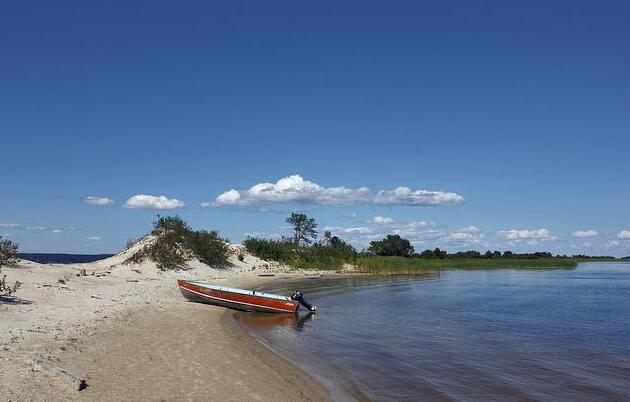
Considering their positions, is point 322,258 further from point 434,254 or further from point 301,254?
point 434,254

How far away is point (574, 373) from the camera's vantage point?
53.4 feet

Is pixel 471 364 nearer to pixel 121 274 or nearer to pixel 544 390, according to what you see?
pixel 544 390

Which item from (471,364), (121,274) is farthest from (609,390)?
(121,274)

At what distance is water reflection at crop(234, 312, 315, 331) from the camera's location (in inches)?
978

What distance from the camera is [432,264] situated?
94.2 metres

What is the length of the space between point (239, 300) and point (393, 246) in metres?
91.0

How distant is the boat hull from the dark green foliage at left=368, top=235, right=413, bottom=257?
8736 centimetres

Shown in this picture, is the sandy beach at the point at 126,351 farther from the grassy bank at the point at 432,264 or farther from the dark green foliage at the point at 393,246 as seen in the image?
the dark green foliage at the point at 393,246

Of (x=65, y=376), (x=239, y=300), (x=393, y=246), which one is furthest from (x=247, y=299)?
(x=393, y=246)

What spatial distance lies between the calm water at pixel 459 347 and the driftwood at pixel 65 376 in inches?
218

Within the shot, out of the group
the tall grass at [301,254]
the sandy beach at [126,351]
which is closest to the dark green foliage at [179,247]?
the tall grass at [301,254]

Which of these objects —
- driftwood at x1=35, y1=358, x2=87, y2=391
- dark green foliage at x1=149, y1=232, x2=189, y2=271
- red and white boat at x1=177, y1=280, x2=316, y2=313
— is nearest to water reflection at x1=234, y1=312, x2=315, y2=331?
red and white boat at x1=177, y1=280, x2=316, y2=313

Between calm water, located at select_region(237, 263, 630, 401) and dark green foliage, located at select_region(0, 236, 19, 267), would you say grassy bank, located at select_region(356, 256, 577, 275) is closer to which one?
calm water, located at select_region(237, 263, 630, 401)

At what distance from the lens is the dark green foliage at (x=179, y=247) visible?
44.2m
